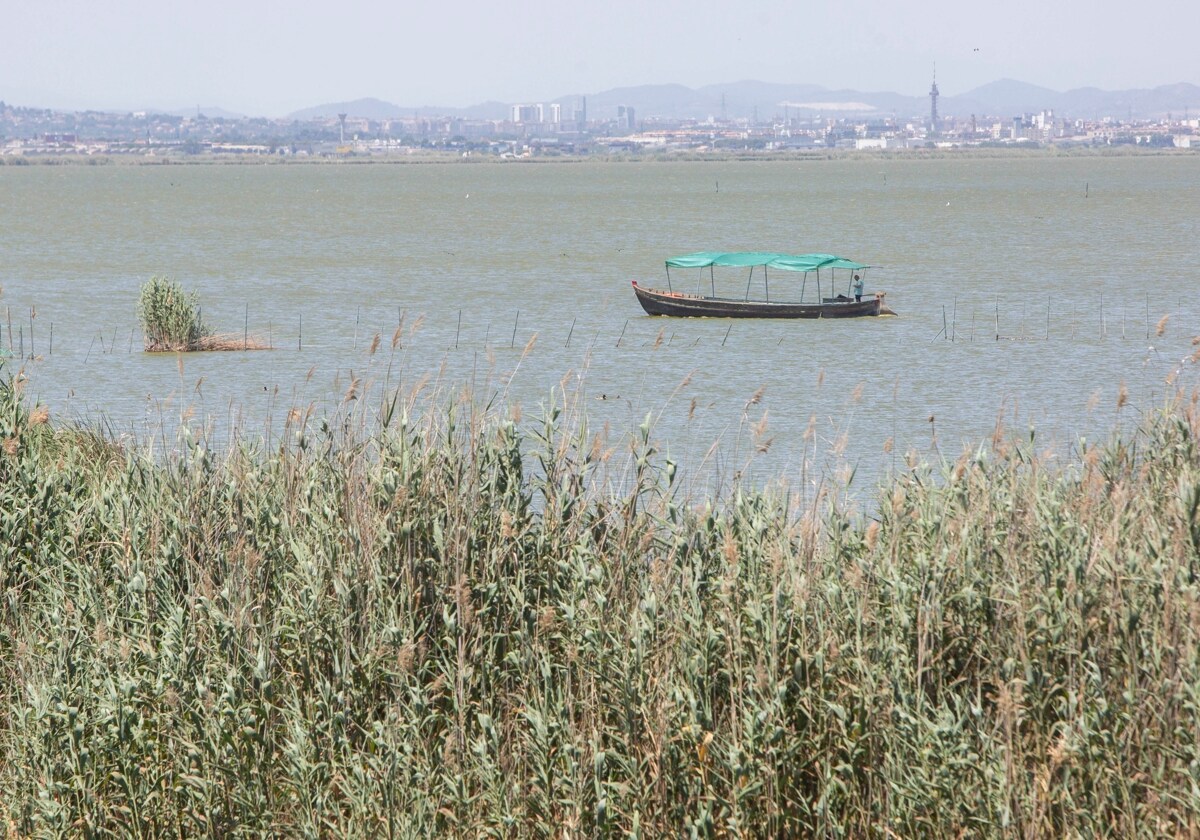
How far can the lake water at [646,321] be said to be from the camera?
24.7m

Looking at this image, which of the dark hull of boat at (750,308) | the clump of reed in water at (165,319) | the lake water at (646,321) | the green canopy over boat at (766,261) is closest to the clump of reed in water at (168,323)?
the clump of reed in water at (165,319)

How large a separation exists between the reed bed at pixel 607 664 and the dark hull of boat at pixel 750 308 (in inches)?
1313

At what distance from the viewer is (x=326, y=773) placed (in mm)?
7609

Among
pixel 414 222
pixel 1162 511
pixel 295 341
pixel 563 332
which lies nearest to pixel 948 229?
pixel 414 222

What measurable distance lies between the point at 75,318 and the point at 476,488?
124 feet

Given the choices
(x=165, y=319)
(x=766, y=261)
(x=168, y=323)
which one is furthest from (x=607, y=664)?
(x=766, y=261)

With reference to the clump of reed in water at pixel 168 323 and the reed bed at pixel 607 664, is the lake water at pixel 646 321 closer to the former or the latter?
the clump of reed in water at pixel 168 323

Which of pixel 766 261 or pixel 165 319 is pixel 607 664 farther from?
pixel 766 261

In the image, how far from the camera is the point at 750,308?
139ft

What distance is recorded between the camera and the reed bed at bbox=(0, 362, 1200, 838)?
275 inches

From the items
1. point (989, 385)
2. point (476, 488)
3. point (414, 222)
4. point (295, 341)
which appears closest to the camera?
point (476, 488)

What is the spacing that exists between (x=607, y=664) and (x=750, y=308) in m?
35.2

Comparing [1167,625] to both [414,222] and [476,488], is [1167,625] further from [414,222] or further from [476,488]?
[414,222]

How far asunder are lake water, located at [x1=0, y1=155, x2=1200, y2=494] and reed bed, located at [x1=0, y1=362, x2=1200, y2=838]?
3.13ft
